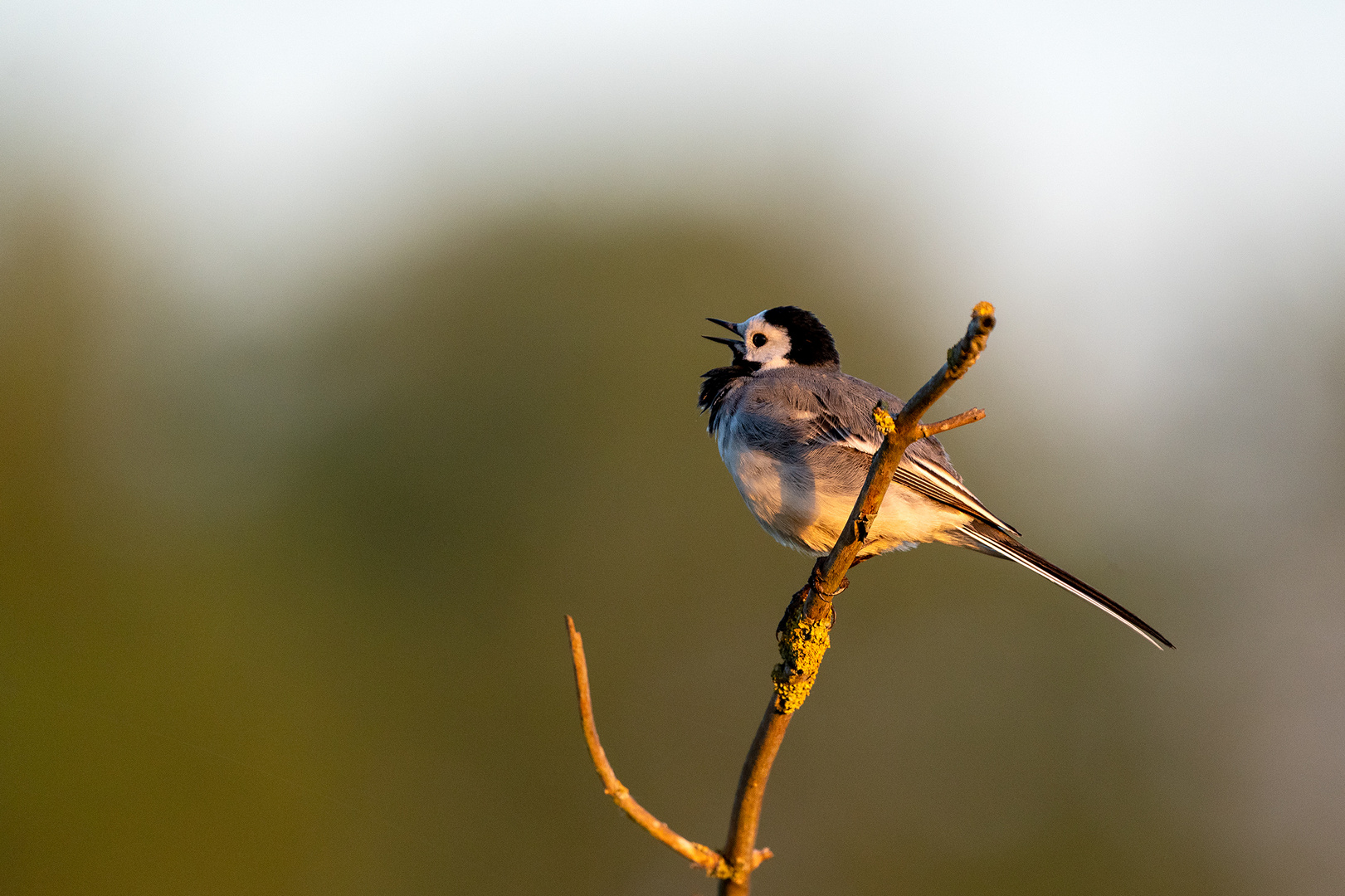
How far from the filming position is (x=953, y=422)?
3.33 meters

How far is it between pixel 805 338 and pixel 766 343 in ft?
0.89

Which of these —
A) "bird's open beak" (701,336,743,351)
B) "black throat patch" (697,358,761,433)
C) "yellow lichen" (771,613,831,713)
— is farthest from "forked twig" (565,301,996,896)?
"bird's open beak" (701,336,743,351)

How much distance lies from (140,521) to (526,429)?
280 inches

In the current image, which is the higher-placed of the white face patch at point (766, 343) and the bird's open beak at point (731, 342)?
the white face patch at point (766, 343)

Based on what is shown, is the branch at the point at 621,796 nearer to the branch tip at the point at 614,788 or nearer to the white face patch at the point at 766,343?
the branch tip at the point at 614,788

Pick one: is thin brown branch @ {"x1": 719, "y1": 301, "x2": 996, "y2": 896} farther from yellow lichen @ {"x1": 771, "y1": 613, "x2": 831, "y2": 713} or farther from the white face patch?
the white face patch

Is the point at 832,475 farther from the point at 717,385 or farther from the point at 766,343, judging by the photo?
the point at 766,343

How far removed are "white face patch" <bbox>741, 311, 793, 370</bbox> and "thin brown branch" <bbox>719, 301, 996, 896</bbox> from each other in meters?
3.03

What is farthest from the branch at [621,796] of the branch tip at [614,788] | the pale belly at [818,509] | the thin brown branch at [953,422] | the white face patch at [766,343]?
the white face patch at [766,343]

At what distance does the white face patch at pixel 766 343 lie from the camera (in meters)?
7.42

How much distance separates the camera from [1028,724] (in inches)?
741

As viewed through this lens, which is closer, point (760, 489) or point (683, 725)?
point (760, 489)

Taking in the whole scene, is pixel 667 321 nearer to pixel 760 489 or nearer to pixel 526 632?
pixel 526 632

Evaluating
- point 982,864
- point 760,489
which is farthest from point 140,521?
Answer: point 760,489
